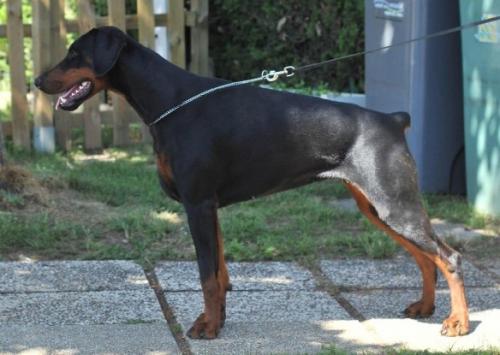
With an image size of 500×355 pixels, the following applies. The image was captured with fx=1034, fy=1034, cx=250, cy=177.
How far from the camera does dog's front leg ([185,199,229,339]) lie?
17.2ft

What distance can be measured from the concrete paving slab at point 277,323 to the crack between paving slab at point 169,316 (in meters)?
0.03

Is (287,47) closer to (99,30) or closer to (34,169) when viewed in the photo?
(34,169)

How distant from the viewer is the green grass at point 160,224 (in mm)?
6895

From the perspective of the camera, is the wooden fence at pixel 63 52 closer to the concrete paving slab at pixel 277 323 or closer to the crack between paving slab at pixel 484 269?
the concrete paving slab at pixel 277 323

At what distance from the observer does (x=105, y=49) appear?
526cm

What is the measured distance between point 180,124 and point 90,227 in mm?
2316

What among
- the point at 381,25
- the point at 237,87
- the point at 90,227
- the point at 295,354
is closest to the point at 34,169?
the point at 90,227

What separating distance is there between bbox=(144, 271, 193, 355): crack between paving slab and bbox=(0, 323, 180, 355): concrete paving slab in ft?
0.12

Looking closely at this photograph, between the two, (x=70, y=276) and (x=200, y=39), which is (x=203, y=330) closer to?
(x=70, y=276)

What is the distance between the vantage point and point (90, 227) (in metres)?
7.34

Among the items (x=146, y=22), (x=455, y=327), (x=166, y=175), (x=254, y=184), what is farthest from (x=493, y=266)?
(x=146, y=22)

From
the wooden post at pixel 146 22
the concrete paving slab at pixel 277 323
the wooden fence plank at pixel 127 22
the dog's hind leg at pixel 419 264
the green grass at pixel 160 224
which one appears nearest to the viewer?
the concrete paving slab at pixel 277 323

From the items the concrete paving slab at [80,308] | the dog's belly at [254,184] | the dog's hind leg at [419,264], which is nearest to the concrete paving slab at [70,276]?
the concrete paving slab at [80,308]

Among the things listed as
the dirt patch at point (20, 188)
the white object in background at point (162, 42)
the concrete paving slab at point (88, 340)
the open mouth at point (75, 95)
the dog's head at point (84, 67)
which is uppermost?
the dog's head at point (84, 67)
